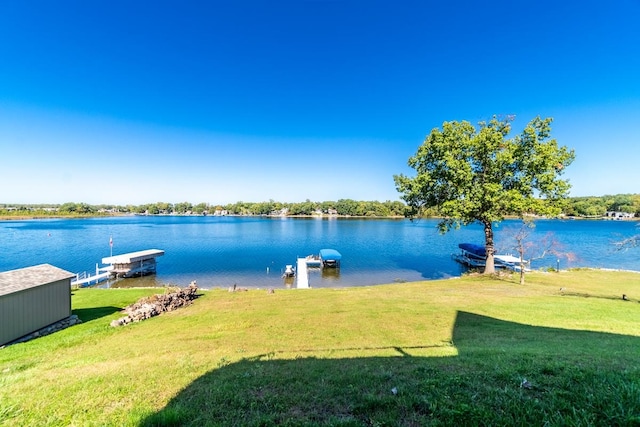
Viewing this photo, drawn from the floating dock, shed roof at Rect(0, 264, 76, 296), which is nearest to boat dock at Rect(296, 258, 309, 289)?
shed roof at Rect(0, 264, 76, 296)

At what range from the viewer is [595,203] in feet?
440

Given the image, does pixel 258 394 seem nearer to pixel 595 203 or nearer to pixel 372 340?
pixel 372 340

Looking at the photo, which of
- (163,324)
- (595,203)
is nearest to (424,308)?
(163,324)

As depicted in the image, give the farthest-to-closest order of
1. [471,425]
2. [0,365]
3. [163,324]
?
[163,324] → [0,365] → [471,425]

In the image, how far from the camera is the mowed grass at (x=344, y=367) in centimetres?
396

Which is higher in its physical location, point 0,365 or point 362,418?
point 362,418

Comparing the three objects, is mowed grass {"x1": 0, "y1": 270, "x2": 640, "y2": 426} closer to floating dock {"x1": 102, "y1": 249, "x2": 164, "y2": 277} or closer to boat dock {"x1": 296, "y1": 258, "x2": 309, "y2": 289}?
boat dock {"x1": 296, "y1": 258, "x2": 309, "y2": 289}

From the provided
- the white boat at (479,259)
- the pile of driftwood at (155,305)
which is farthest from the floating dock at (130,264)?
the white boat at (479,259)

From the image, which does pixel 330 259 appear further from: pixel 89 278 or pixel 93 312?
pixel 89 278

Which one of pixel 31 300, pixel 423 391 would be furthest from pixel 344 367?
pixel 31 300

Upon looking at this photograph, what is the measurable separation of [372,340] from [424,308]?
5.40 metres

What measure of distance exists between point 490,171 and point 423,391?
2398 centimetres

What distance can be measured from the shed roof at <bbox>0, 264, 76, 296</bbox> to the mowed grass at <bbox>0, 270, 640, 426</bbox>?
2515 mm

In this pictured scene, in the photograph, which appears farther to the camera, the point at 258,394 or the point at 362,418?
the point at 258,394
